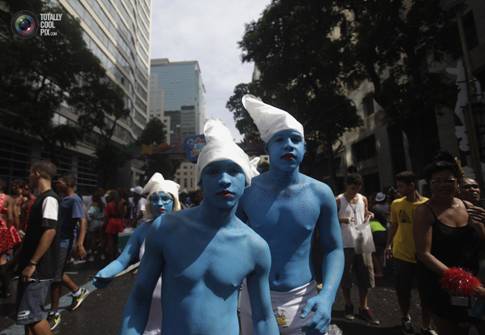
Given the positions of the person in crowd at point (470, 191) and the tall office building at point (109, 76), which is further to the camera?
the tall office building at point (109, 76)

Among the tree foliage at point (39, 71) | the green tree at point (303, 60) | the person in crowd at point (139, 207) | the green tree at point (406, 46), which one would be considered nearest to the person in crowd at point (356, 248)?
the person in crowd at point (139, 207)

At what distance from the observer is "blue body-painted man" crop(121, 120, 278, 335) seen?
4.42 feet

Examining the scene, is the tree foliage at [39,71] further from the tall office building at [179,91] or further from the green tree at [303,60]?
the tall office building at [179,91]

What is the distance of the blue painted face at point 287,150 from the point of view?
1961 millimetres

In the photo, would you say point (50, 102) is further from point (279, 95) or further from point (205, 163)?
point (205, 163)

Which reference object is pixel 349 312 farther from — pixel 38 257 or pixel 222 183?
pixel 222 183

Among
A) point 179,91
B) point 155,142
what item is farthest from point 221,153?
point 179,91

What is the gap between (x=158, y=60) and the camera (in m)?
130

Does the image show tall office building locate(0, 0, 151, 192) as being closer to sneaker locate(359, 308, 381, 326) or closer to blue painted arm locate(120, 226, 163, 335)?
sneaker locate(359, 308, 381, 326)

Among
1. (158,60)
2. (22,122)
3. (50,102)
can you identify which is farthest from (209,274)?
(158,60)

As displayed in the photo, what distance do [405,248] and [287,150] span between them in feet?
9.37

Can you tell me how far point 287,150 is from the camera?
196 centimetres

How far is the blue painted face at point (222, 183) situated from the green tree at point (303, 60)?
562 inches

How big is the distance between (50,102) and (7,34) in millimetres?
3553
